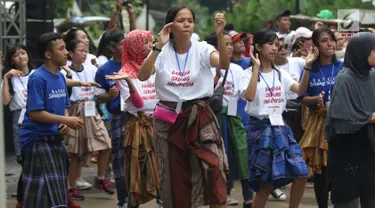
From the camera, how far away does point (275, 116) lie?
832 cm

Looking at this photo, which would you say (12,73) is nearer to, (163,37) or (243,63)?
(243,63)

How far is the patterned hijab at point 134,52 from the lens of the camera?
854 centimetres

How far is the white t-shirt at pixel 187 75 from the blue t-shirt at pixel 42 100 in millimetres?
1027

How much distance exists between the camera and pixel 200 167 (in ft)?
23.6

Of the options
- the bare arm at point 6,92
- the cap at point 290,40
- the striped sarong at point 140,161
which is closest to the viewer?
the striped sarong at point 140,161

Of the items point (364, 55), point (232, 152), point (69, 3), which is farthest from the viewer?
point (69, 3)

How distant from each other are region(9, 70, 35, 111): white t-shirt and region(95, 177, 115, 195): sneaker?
54.6 inches

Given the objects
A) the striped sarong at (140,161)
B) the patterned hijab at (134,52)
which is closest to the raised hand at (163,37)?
the patterned hijab at (134,52)

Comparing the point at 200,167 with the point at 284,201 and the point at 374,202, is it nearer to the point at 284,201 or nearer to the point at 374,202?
the point at 374,202

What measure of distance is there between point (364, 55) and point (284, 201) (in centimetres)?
341

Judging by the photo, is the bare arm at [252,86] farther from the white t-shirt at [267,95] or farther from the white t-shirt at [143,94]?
the white t-shirt at [143,94]

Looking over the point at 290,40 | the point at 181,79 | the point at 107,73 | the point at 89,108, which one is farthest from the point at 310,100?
the point at 290,40

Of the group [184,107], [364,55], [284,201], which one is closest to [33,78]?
[184,107]

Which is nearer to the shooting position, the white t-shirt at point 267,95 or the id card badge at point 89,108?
the white t-shirt at point 267,95
